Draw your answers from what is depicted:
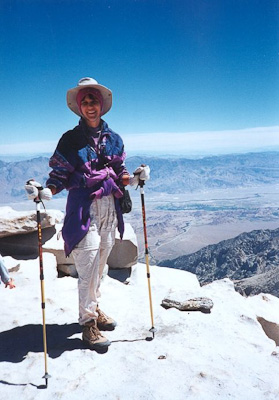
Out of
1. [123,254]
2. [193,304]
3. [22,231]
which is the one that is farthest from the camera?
[123,254]

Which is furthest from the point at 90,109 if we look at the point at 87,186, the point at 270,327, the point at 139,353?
the point at 270,327

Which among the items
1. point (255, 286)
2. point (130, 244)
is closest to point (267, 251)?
point (255, 286)

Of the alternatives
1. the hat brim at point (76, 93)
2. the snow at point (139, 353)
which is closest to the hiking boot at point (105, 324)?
the snow at point (139, 353)

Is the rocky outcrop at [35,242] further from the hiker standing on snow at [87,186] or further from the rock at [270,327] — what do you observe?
the hiker standing on snow at [87,186]

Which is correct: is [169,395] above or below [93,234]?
below

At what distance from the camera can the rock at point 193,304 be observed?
604 cm

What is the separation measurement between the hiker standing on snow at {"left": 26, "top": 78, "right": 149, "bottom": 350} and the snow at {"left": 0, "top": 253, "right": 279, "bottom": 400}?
49cm

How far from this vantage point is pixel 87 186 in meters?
4.53

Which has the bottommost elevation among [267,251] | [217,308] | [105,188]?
[267,251]

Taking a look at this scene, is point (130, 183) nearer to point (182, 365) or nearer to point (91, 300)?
point (91, 300)

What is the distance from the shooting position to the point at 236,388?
12.1 feet

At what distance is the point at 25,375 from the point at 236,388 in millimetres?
2417

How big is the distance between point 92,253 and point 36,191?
109 cm

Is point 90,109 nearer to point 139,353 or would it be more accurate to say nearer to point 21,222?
point 139,353
